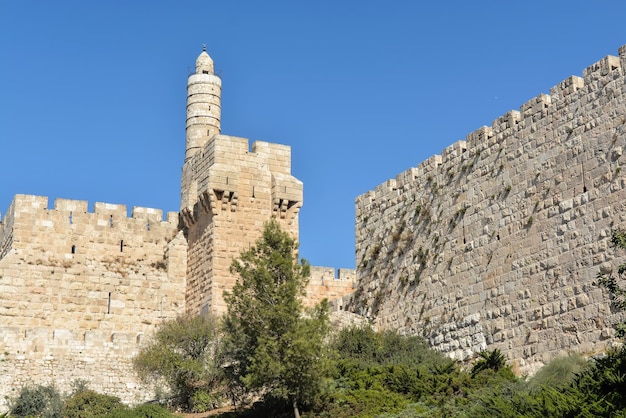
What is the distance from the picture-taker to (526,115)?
57.3 feet

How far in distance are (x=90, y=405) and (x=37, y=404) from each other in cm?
93

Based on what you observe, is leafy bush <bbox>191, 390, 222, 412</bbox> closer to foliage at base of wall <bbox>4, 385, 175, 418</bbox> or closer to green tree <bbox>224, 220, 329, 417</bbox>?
foliage at base of wall <bbox>4, 385, 175, 418</bbox>

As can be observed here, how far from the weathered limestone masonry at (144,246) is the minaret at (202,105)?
5.90 ft

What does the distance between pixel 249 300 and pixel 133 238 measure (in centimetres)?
928

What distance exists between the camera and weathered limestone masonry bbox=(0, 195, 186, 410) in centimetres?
2380

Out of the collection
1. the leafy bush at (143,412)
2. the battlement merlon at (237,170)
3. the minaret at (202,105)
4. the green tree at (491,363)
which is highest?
the minaret at (202,105)

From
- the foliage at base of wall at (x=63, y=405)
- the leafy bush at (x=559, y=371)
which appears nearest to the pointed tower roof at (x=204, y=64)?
the foliage at base of wall at (x=63, y=405)

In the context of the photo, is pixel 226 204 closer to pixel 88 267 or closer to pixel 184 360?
pixel 88 267

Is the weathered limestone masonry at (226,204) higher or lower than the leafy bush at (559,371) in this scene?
higher

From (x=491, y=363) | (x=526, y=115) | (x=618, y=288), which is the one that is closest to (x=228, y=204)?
(x=526, y=115)

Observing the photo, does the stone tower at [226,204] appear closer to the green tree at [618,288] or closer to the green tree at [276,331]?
the green tree at [276,331]

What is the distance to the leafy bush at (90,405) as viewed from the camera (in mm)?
18578

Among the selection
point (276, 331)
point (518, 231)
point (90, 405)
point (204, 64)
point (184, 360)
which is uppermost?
point (204, 64)

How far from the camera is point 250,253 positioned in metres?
17.2
